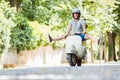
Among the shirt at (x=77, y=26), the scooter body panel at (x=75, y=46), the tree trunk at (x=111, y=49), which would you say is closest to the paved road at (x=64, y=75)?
the scooter body panel at (x=75, y=46)

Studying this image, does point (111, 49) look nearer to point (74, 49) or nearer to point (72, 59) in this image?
point (72, 59)

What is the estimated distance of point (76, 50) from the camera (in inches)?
656

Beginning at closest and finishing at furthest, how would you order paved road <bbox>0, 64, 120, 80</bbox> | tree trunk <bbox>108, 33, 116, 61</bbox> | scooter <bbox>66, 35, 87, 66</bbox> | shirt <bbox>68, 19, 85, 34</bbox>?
paved road <bbox>0, 64, 120, 80</bbox>
scooter <bbox>66, 35, 87, 66</bbox>
shirt <bbox>68, 19, 85, 34</bbox>
tree trunk <bbox>108, 33, 116, 61</bbox>

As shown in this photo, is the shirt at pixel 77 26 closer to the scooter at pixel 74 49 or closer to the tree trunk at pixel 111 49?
the scooter at pixel 74 49

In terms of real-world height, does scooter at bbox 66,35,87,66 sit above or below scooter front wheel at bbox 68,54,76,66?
above

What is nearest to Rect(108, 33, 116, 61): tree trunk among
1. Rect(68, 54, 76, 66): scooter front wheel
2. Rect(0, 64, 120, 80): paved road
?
Rect(68, 54, 76, 66): scooter front wheel

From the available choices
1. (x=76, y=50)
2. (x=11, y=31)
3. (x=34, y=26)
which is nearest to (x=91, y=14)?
(x=34, y=26)

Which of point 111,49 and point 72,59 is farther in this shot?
A: point 111,49

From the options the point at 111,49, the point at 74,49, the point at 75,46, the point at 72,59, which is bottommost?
the point at 111,49

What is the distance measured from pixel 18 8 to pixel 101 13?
6817mm

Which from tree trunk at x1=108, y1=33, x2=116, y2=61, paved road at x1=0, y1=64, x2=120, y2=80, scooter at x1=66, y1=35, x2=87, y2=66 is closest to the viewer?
paved road at x1=0, y1=64, x2=120, y2=80

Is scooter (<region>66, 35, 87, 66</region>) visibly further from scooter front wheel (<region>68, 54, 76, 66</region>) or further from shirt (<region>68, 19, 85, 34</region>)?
shirt (<region>68, 19, 85, 34</region>)

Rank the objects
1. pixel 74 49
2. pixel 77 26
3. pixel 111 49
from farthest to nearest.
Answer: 1. pixel 111 49
2. pixel 77 26
3. pixel 74 49

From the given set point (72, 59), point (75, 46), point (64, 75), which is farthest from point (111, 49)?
point (64, 75)
